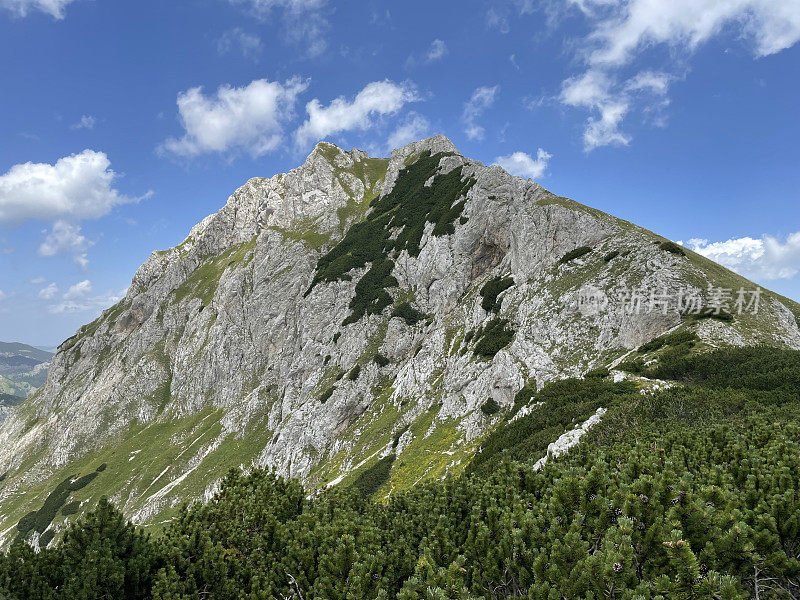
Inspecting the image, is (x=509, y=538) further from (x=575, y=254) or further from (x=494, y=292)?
(x=494, y=292)

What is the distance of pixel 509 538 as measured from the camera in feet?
27.7

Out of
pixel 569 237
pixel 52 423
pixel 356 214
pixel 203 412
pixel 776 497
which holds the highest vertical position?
pixel 356 214

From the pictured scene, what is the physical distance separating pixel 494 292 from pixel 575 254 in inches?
458

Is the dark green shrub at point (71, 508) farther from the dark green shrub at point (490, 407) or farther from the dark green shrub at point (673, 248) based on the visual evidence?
the dark green shrub at point (673, 248)

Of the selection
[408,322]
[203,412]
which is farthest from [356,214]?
[203,412]

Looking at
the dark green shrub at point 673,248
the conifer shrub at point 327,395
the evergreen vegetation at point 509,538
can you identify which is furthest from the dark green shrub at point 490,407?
the conifer shrub at point 327,395

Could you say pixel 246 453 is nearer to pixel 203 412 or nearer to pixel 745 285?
pixel 203 412

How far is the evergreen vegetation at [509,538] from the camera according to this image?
243 inches

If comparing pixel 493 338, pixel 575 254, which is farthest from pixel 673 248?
pixel 493 338

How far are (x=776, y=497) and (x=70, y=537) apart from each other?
55.1 ft

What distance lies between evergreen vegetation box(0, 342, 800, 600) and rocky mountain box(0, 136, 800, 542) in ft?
68.8

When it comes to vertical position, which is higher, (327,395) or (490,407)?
(490,407)

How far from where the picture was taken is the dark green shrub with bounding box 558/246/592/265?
46619 mm

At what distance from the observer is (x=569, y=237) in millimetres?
49781
